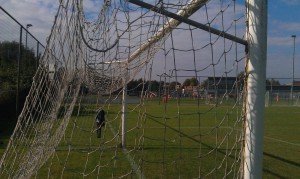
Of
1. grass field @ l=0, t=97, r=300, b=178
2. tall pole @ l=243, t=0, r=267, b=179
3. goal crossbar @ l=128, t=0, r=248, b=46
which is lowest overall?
grass field @ l=0, t=97, r=300, b=178

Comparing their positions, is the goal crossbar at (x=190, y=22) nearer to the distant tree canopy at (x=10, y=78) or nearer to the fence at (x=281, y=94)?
the distant tree canopy at (x=10, y=78)

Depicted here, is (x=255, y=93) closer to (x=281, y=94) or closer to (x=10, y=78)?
(x=10, y=78)

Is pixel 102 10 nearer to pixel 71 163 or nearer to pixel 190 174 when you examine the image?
pixel 190 174

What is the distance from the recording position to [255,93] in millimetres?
2771

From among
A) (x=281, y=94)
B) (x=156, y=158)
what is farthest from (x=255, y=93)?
(x=281, y=94)

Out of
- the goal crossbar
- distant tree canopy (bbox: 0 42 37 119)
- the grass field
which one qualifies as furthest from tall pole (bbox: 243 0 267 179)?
distant tree canopy (bbox: 0 42 37 119)

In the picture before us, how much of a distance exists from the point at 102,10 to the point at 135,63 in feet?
2.41

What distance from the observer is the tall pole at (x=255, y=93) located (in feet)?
9.04

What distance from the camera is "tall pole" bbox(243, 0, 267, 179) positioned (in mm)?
2754

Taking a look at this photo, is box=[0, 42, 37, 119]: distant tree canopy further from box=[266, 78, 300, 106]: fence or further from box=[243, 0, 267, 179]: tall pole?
box=[266, 78, 300, 106]: fence

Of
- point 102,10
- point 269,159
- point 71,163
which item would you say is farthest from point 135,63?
point 269,159

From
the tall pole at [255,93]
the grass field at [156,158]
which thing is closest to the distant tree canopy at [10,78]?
the grass field at [156,158]

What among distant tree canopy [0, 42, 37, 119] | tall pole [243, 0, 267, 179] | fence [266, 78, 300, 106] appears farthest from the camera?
fence [266, 78, 300, 106]

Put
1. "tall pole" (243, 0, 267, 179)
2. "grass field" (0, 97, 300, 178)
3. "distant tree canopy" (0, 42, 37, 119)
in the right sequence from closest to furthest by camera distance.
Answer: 1. "tall pole" (243, 0, 267, 179)
2. "grass field" (0, 97, 300, 178)
3. "distant tree canopy" (0, 42, 37, 119)
